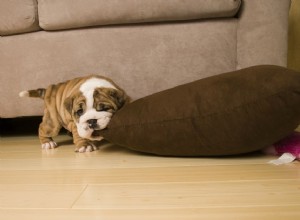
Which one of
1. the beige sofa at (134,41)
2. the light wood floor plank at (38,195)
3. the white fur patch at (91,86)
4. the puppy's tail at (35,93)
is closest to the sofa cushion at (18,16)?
the beige sofa at (134,41)

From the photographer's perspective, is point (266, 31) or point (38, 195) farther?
point (266, 31)

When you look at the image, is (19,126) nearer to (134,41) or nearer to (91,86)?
(91,86)

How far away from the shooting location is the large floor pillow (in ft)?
3.86

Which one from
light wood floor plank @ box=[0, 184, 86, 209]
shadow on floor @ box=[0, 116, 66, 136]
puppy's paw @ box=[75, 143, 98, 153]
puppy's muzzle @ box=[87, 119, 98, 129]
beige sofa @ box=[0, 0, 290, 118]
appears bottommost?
shadow on floor @ box=[0, 116, 66, 136]

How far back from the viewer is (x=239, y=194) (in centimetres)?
95

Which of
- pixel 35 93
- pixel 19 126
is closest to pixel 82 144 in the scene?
pixel 35 93

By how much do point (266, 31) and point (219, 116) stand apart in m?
0.60

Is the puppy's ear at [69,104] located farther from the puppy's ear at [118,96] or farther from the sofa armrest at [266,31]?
the sofa armrest at [266,31]

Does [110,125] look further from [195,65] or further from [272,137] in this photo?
[272,137]

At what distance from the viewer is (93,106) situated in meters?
1.52

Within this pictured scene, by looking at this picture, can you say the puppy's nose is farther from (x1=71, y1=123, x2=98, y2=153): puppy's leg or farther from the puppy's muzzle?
(x1=71, y1=123, x2=98, y2=153): puppy's leg

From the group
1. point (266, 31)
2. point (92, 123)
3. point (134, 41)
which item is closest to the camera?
point (92, 123)

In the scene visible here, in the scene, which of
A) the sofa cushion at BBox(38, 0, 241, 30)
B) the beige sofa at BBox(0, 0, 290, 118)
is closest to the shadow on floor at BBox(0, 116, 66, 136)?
the beige sofa at BBox(0, 0, 290, 118)

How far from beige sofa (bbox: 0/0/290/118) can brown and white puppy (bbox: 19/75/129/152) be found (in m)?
0.11
